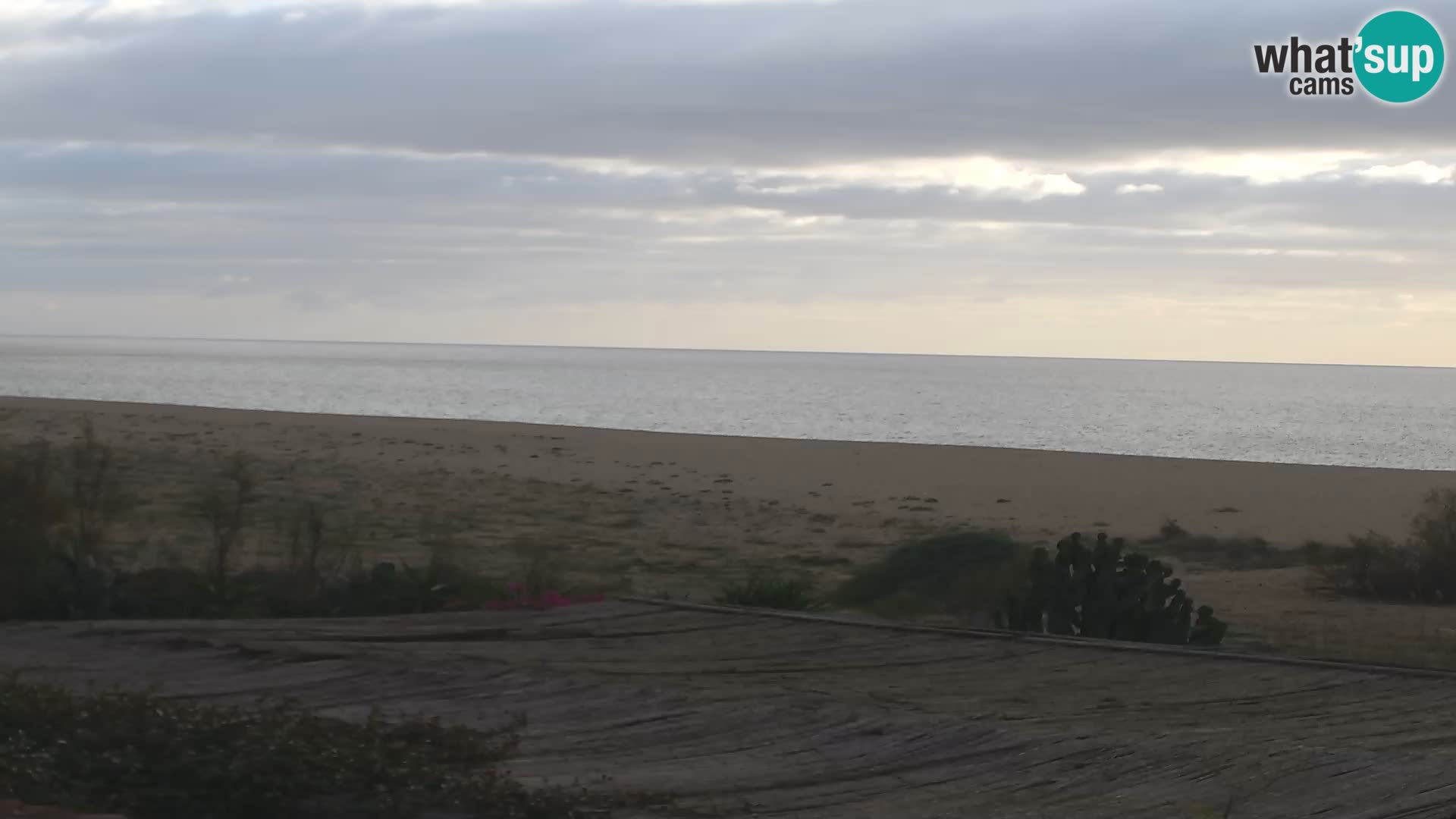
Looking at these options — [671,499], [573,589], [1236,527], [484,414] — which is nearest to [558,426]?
[484,414]

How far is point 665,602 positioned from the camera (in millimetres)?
9211

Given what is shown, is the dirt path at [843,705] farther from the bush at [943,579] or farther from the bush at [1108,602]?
the bush at [943,579]

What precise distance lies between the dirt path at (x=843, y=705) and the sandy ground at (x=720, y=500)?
3448 millimetres

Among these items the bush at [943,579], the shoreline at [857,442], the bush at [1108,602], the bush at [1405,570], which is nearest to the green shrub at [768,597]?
the bush at [943,579]

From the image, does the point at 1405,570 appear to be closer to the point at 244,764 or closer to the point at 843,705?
the point at 843,705

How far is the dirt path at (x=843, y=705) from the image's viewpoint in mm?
5195

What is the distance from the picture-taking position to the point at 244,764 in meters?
4.95

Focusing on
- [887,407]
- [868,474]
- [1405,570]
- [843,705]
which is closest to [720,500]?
[868,474]

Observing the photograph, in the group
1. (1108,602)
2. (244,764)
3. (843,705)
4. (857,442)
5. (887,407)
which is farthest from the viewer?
(887,407)

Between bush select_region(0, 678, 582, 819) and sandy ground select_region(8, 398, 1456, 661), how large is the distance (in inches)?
250

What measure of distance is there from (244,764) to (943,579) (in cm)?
787

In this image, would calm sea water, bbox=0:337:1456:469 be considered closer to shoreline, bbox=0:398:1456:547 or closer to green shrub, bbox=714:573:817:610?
shoreline, bbox=0:398:1456:547

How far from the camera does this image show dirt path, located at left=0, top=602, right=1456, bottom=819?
5195 millimetres

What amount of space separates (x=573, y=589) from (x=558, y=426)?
119ft
